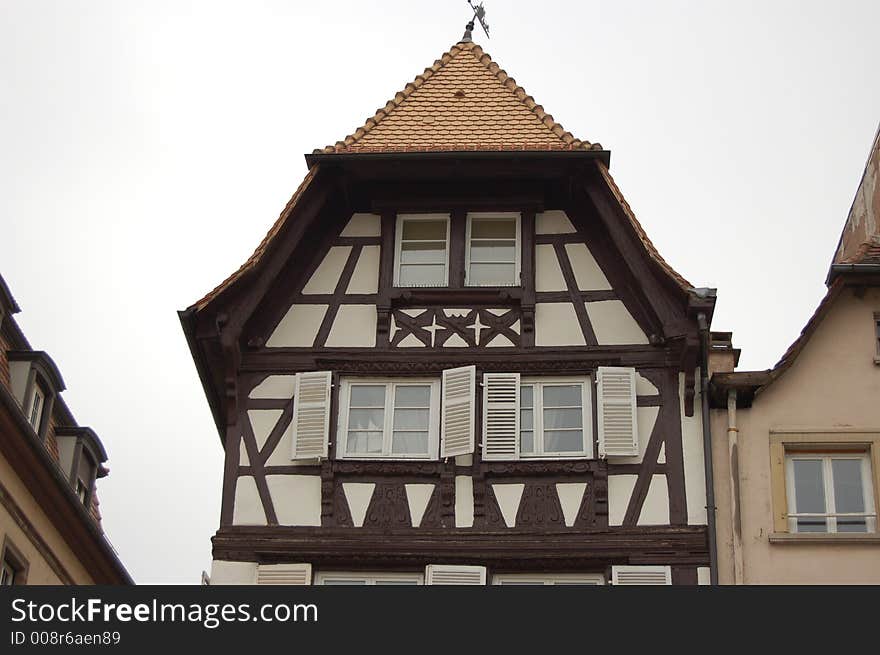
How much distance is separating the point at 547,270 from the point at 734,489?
3657 millimetres

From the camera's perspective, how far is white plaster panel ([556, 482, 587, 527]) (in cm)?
2284

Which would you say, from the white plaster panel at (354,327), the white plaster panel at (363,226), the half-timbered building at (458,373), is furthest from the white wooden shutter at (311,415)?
the white plaster panel at (363,226)

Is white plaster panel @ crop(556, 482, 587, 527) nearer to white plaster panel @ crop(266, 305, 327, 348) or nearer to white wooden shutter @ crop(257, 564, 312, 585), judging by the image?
white wooden shutter @ crop(257, 564, 312, 585)

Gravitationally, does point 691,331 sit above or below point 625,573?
above

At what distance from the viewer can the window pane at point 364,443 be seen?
23562 mm

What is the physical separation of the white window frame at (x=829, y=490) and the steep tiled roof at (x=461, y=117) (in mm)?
4543

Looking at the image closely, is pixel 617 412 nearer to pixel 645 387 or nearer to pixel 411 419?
pixel 645 387

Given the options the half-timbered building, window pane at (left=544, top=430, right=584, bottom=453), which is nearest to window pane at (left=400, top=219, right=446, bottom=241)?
the half-timbered building

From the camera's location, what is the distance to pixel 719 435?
922 inches

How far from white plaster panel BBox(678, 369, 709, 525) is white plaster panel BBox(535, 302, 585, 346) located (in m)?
1.37

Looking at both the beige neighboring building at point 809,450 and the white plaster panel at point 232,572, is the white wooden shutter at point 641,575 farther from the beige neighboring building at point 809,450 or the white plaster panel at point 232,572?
the white plaster panel at point 232,572
